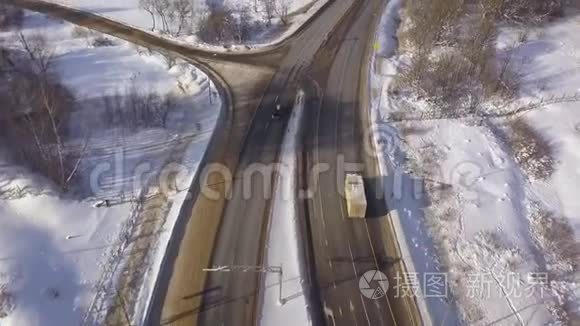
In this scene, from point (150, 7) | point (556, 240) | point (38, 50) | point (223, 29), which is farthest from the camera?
point (150, 7)

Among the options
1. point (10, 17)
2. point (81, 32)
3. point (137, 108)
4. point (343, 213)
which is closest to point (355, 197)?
point (343, 213)

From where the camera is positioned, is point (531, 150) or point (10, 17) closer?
point (531, 150)

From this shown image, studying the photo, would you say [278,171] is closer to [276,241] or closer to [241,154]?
[241,154]

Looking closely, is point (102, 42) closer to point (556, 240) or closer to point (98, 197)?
point (98, 197)

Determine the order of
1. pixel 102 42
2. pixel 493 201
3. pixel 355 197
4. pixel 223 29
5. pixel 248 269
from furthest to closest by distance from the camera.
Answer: pixel 223 29 → pixel 102 42 → pixel 493 201 → pixel 355 197 → pixel 248 269

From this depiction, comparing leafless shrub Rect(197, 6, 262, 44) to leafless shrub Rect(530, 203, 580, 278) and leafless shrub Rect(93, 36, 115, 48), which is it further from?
leafless shrub Rect(530, 203, 580, 278)

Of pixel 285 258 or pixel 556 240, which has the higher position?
pixel 556 240
